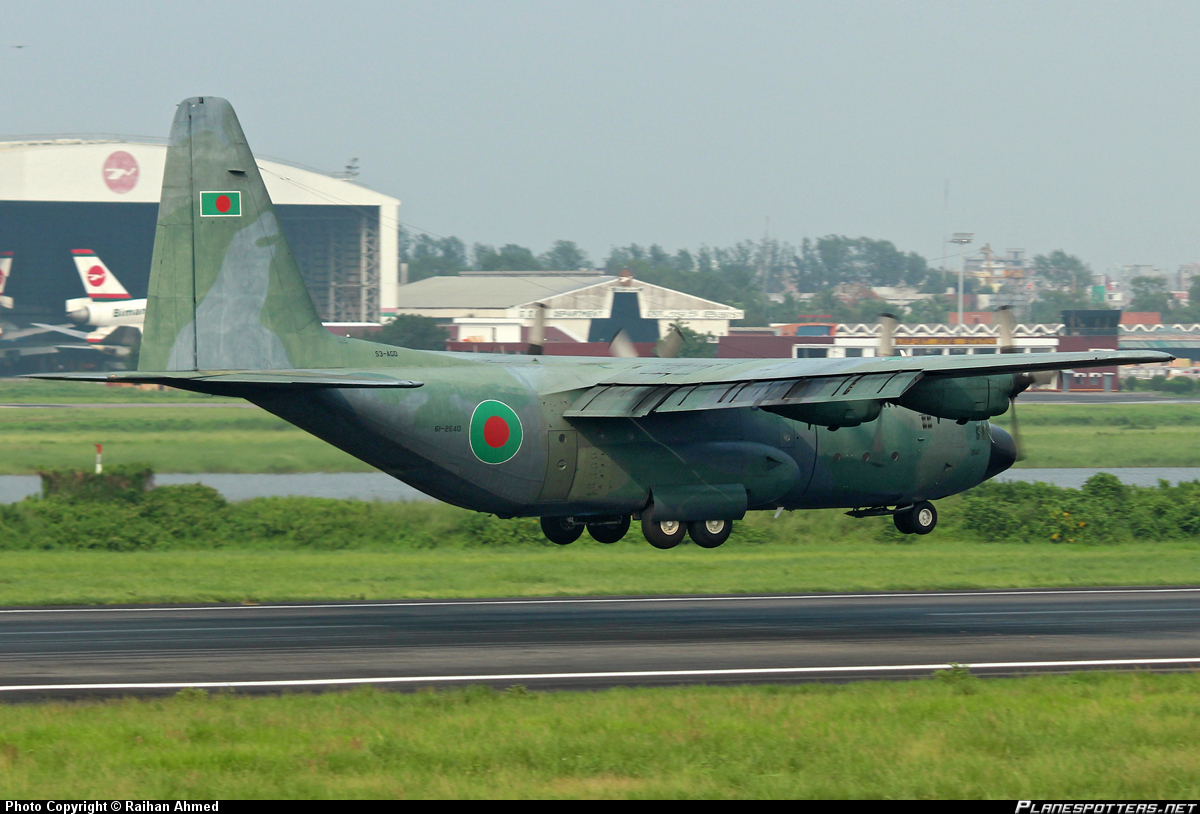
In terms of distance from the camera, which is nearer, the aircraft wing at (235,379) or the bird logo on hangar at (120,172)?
the aircraft wing at (235,379)

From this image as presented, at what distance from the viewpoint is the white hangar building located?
433ft

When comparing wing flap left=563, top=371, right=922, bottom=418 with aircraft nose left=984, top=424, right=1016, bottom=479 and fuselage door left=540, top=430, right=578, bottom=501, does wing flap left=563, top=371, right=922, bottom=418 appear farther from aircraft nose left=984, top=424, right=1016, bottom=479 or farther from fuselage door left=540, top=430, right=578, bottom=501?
aircraft nose left=984, top=424, right=1016, bottom=479

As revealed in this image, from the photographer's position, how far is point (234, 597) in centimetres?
3084

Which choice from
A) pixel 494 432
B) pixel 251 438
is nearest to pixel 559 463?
pixel 494 432

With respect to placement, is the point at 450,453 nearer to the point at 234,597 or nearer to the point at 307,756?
the point at 234,597

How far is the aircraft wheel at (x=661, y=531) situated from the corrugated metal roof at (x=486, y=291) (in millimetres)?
111696

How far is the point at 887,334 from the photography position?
31188 millimetres

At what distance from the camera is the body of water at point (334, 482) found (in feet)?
179

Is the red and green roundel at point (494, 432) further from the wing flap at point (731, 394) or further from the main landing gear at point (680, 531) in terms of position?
the main landing gear at point (680, 531)

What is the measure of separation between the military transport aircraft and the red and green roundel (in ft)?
0.10

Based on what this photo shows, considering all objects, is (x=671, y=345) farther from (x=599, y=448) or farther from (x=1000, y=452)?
(x=1000, y=452)

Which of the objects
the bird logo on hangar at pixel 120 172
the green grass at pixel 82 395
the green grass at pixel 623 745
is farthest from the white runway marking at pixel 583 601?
the bird logo on hangar at pixel 120 172

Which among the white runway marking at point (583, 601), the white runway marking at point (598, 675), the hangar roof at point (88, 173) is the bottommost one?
the white runway marking at point (583, 601)

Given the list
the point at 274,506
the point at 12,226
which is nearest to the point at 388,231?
the point at 12,226
